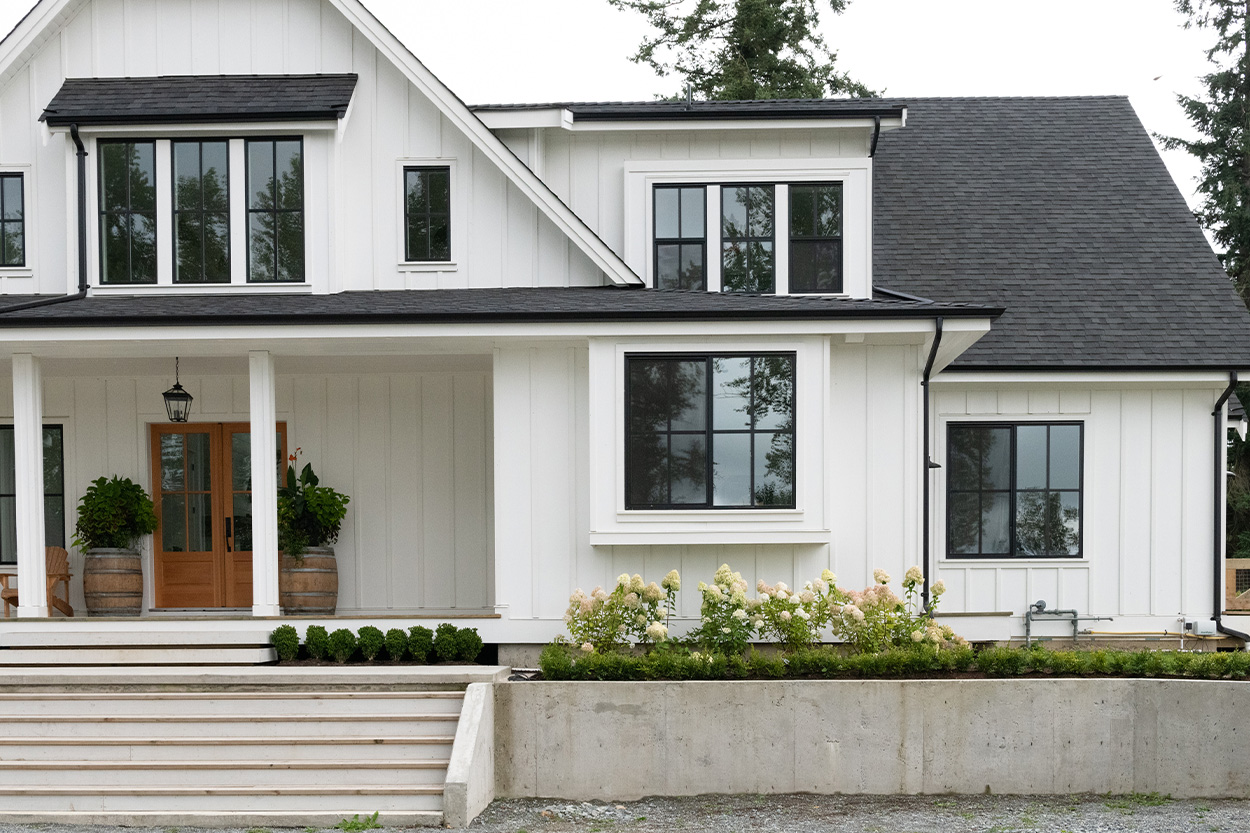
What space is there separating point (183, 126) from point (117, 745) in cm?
606

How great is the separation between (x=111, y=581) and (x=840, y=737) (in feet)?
25.2

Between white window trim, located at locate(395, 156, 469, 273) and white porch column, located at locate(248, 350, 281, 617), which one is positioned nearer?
white porch column, located at locate(248, 350, 281, 617)

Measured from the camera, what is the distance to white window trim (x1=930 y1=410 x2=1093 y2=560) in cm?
1234

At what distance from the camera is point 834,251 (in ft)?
41.3

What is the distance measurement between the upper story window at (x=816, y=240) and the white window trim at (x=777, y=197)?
0.22 ft

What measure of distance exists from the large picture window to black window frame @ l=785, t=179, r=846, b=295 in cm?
252

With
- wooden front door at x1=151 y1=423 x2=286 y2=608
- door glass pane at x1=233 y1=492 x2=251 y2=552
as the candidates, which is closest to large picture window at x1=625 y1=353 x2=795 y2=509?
wooden front door at x1=151 y1=423 x2=286 y2=608

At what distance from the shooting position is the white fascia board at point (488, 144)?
11.6m

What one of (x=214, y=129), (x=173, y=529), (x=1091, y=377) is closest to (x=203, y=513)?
(x=173, y=529)

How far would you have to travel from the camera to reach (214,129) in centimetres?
1146

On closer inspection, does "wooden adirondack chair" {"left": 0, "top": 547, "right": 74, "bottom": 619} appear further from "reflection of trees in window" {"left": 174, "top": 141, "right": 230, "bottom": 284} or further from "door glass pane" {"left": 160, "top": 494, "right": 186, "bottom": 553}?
"reflection of trees in window" {"left": 174, "top": 141, "right": 230, "bottom": 284}

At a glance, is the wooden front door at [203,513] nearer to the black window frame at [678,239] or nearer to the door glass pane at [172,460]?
the door glass pane at [172,460]

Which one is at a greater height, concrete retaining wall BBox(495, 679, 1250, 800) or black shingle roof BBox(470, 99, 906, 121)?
black shingle roof BBox(470, 99, 906, 121)

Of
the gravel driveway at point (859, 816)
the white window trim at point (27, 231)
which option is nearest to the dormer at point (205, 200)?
the white window trim at point (27, 231)
